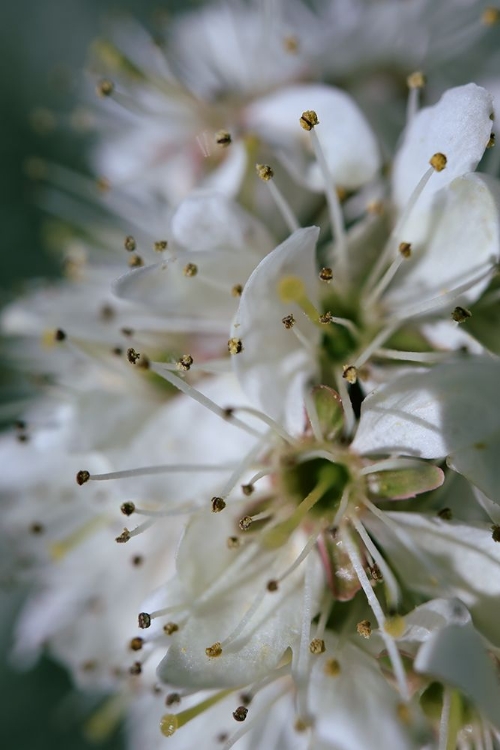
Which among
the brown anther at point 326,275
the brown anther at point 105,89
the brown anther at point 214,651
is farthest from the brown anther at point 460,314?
the brown anther at point 105,89

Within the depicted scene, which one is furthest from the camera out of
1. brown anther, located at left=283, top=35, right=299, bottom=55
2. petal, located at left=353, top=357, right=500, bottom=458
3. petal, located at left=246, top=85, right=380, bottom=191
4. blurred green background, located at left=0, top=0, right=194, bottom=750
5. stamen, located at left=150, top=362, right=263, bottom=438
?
blurred green background, located at left=0, top=0, right=194, bottom=750

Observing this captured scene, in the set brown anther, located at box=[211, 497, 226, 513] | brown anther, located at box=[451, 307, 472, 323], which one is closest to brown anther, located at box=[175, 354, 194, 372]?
brown anther, located at box=[211, 497, 226, 513]

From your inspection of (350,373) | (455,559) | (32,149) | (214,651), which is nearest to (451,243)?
(350,373)

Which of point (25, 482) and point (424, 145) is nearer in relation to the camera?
point (424, 145)

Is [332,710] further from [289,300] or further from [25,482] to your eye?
[25,482]

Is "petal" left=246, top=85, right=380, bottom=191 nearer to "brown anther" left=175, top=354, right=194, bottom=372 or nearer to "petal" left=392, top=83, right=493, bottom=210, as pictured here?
"petal" left=392, top=83, right=493, bottom=210

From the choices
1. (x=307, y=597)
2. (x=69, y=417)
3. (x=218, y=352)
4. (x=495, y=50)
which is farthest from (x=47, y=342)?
(x=495, y=50)

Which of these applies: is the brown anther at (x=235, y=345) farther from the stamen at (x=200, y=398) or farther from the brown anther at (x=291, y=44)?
the brown anther at (x=291, y=44)
